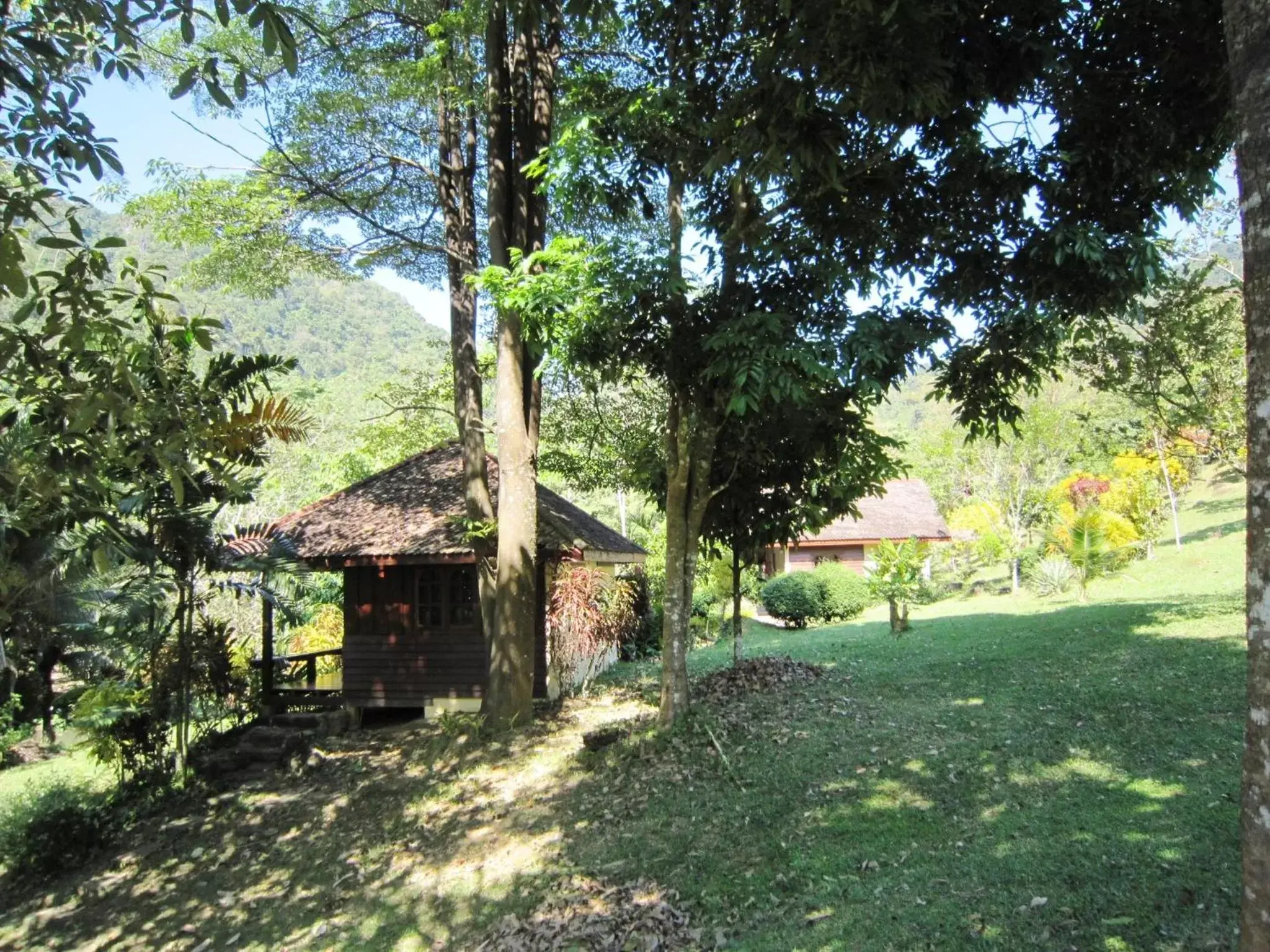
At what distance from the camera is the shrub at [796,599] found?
2445cm

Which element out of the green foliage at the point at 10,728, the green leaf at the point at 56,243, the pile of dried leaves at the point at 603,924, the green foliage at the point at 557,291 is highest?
the green foliage at the point at 557,291

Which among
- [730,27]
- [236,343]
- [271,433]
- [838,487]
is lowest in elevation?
[838,487]

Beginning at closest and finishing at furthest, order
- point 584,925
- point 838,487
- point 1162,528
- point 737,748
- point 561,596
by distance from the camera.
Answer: point 584,925 → point 737,748 → point 838,487 → point 561,596 → point 1162,528

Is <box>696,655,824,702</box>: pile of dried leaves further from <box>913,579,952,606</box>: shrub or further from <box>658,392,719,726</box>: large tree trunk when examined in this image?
<box>913,579,952,606</box>: shrub

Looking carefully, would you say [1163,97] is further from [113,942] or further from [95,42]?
[113,942]

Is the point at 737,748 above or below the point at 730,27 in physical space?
below

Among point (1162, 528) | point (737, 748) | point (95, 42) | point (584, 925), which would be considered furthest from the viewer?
point (1162, 528)

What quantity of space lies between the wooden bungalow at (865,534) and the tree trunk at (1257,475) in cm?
2837

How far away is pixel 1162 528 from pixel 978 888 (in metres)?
30.1

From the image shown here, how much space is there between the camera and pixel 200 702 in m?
11.6

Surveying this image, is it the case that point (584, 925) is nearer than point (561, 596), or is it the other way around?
point (584, 925)

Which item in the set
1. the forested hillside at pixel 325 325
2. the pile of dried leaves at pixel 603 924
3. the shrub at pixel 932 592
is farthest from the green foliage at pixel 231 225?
the forested hillside at pixel 325 325

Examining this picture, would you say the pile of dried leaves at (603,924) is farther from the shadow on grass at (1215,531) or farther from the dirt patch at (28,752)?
the shadow on grass at (1215,531)

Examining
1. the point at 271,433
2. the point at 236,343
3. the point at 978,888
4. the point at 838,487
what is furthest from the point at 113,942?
the point at 236,343
